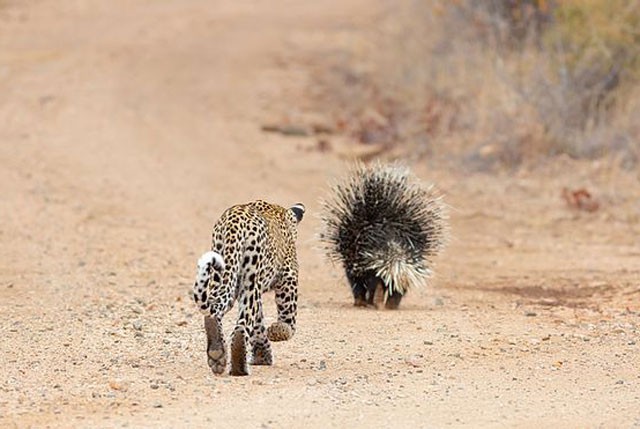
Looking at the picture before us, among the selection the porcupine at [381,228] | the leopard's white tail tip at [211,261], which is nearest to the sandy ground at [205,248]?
the porcupine at [381,228]

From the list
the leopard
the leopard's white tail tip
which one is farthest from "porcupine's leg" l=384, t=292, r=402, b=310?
the leopard's white tail tip

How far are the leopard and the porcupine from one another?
7.08ft

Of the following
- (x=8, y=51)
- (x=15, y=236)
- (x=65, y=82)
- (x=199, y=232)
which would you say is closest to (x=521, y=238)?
(x=199, y=232)

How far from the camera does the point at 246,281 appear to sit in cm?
774

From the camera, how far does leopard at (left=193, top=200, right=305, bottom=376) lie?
24.2 ft

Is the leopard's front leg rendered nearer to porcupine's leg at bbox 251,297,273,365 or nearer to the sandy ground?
the sandy ground

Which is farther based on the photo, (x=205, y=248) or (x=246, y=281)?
(x=205, y=248)

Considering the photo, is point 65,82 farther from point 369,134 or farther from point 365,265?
point 365,265

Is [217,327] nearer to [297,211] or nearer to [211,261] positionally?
[211,261]

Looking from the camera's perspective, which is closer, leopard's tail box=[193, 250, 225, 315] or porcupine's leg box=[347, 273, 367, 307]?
leopard's tail box=[193, 250, 225, 315]

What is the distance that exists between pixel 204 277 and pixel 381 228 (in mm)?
3551

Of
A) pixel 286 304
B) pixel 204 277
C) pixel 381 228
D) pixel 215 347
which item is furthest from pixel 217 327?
pixel 381 228

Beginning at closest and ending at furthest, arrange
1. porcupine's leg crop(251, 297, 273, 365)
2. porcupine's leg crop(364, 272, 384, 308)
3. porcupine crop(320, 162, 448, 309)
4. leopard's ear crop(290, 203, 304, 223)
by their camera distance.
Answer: porcupine's leg crop(251, 297, 273, 365) → leopard's ear crop(290, 203, 304, 223) → porcupine crop(320, 162, 448, 309) → porcupine's leg crop(364, 272, 384, 308)

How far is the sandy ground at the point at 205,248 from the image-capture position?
7281 millimetres
